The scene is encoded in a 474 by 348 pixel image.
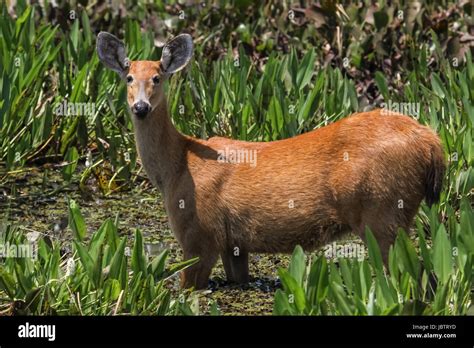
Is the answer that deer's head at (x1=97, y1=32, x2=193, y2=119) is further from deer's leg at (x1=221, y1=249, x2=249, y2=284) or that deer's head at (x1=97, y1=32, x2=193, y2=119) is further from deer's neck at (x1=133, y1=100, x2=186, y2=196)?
deer's leg at (x1=221, y1=249, x2=249, y2=284)

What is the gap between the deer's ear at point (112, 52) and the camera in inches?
330

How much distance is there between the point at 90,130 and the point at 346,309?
4.47 metres

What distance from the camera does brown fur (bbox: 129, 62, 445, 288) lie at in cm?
769

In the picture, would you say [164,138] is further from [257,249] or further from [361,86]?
[361,86]

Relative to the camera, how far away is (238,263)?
8156 millimetres

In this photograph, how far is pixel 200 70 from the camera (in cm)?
1091

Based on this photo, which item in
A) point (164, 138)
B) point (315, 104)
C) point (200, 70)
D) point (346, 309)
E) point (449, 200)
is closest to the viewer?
point (346, 309)

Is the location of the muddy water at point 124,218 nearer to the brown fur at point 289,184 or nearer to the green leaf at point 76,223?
the brown fur at point 289,184

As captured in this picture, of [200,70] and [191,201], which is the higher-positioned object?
[200,70]
